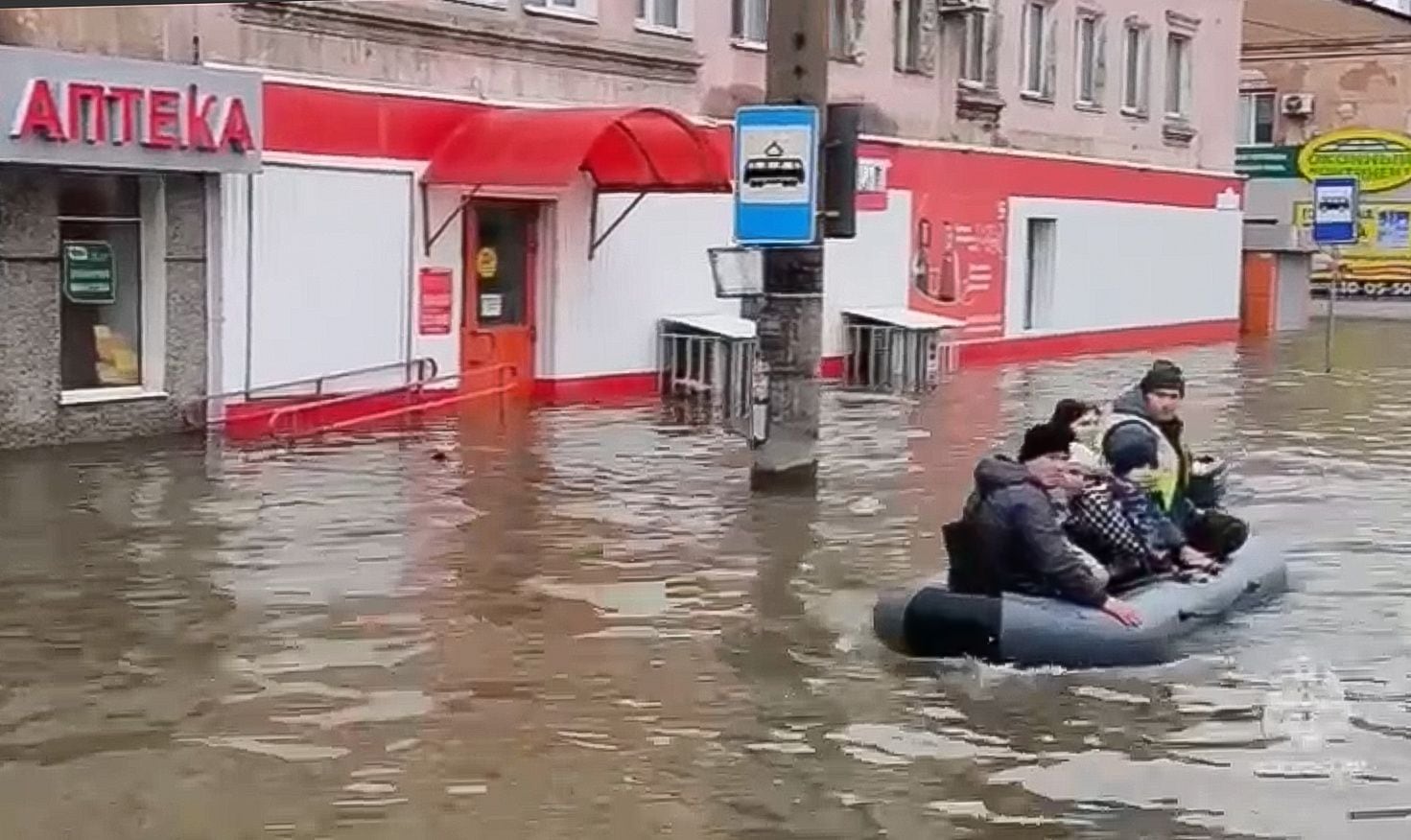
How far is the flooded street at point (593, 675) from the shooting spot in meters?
7.13

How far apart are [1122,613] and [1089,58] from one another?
25815 mm

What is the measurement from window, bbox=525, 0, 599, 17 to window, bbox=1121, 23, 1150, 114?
15188 mm

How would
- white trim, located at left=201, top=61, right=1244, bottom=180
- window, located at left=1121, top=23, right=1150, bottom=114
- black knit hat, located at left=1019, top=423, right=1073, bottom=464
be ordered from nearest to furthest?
black knit hat, located at left=1019, top=423, right=1073, bottom=464, white trim, located at left=201, top=61, right=1244, bottom=180, window, located at left=1121, top=23, right=1150, bottom=114

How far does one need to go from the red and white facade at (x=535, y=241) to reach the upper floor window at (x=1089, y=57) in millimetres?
2499

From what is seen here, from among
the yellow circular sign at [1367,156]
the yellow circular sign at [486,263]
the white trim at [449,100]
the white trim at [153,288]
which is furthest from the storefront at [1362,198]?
the white trim at [153,288]

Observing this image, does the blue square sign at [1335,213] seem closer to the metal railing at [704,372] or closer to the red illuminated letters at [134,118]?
the metal railing at [704,372]

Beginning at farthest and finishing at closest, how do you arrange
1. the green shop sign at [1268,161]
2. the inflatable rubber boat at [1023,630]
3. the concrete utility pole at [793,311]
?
the green shop sign at [1268,161] → the concrete utility pole at [793,311] → the inflatable rubber boat at [1023,630]

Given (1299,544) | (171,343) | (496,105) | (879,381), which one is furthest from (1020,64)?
(1299,544)

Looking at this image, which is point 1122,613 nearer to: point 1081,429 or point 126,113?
point 1081,429

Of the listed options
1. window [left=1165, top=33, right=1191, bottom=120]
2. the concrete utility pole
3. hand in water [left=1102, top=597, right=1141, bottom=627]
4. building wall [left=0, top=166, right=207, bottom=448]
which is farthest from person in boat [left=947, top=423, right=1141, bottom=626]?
window [left=1165, top=33, right=1191, bottom=120]

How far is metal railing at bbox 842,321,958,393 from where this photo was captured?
26328mm

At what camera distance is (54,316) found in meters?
16.9

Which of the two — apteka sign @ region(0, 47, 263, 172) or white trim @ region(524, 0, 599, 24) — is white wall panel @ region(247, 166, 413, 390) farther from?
white trim @ region(524, 0, 599, 24)

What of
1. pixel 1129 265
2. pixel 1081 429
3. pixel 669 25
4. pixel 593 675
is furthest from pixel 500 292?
pixel 1129 265
